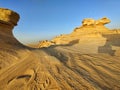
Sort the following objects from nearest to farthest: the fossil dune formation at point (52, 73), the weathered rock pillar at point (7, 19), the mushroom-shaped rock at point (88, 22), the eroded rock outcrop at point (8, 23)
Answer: the fossil dune formation at point (52, 73), the eroded rock outcrop at point (8, 23), the weathered rock pillar at point (7, 19), the mushroom-shaped rock at point (88, 22)

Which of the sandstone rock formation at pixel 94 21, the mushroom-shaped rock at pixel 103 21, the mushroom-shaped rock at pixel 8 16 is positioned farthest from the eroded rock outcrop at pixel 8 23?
the mushroom-shaped rock at pixel 103 21

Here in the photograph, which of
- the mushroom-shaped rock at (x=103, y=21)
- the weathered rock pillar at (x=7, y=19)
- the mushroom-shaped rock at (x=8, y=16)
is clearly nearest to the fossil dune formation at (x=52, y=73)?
the weathered rock pillar at (x=7, y=19)

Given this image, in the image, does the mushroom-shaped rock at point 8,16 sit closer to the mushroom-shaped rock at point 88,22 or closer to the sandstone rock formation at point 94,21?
the mushroom-shaped rock at point 88,22

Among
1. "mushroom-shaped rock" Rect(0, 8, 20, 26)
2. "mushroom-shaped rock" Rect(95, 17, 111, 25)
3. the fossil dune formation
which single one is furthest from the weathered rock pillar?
"mushroom-shaped rock" Rect(95, 17, 111, 25)

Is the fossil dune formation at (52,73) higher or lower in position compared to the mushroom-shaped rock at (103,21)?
lower

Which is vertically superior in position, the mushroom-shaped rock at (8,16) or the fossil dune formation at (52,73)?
the mushroom-shaped rock at (8,16)

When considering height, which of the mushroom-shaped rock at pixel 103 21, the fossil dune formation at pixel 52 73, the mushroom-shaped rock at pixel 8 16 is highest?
the mushroom-shaped rock at pixel 8 16

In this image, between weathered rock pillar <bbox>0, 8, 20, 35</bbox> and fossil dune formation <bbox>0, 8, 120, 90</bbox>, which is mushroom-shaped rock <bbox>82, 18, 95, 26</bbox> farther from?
fossil dune formation <bbox>0, 8, 120, 90</bbox>

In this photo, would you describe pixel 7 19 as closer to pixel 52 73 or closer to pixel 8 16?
pixel 8 16

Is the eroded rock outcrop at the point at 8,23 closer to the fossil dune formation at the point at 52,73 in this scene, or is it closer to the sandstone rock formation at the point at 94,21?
the fossil dune formation at the point at 52,73

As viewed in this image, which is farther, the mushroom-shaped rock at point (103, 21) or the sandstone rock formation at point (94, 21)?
the mushroom-shaped rock at point (103, 21)

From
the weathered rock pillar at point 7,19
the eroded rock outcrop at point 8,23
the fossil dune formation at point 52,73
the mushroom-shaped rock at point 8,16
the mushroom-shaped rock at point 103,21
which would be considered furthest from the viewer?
the mushroom-shaped rock at point 103,21

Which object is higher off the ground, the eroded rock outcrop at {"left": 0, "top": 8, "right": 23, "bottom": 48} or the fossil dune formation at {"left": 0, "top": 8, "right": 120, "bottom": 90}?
the eroded rock outcrop at {"left": 0, "top": 8, "right": 23, "bottom": 48}

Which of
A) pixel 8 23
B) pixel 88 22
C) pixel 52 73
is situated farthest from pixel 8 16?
pixel 88 22
